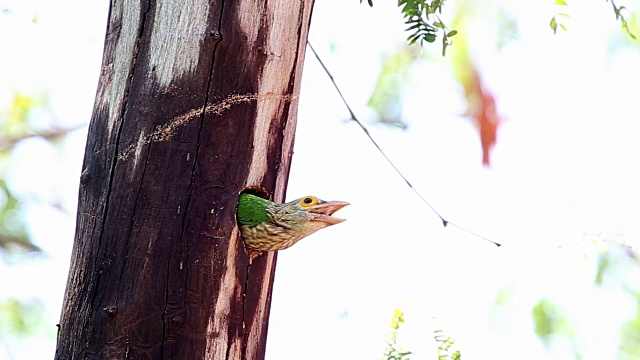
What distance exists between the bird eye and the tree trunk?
12 cm

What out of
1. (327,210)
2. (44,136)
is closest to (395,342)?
(327,210)

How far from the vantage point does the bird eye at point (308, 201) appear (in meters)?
2.65

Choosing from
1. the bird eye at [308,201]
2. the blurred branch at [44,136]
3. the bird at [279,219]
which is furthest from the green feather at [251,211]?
the blurred branch at [44,136]

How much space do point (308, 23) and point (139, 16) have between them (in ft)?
1.89

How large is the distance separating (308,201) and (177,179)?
0.52 metres

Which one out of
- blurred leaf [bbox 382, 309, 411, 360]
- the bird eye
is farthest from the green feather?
blurred leaf [bbox 382, 309, 411, 360]

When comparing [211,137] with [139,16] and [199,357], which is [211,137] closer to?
[139,16]

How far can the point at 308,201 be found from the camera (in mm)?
2664

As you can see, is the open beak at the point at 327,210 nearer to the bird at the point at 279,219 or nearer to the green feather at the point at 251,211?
the bird at the point at 279,219

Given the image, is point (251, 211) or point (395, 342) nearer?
point (251, 211)

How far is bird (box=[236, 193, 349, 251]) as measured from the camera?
243 cm

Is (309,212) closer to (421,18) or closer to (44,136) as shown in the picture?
(421,18)

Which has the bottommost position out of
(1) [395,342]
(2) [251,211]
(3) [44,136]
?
(1) [395,342]

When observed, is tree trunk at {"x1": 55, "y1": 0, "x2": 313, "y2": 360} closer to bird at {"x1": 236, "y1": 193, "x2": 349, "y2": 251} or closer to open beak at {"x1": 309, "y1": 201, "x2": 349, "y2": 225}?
bird at {"x1": 236, "y1": 193, "x2": 349, "y2": 251}
